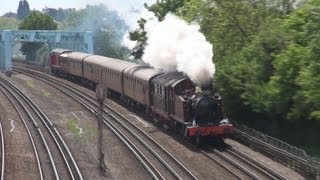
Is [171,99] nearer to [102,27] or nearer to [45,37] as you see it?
[45,37]

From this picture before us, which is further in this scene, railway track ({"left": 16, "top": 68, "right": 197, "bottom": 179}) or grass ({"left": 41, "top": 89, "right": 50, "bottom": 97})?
grass ({"left": 41, "top": 89, "right": 50, "bottom": 97})

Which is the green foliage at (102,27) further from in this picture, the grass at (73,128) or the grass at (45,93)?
the grass at (73,128)

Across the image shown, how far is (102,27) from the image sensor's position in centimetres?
12488

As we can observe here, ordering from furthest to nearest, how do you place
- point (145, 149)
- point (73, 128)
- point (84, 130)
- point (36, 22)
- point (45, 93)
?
point (36, 22)
point (45, 93)
point (73, 128)
point (84, 130)
point (145, 149)

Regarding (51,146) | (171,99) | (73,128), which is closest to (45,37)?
(73,128)

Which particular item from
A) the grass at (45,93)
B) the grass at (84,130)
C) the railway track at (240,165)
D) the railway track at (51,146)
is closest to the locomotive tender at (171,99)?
the railway track at (240,165)

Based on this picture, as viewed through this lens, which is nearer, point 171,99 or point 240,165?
point 240,165

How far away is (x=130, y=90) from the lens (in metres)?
36.9

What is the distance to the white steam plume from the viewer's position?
2498 centimetres

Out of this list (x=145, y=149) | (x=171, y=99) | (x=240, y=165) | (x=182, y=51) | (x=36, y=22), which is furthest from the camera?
(x=36, y=22)

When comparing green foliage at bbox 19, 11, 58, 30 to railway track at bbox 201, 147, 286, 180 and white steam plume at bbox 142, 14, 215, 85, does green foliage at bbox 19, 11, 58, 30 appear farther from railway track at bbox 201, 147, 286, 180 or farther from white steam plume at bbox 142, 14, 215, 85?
railway track at bbox 201, 147, 286, 180

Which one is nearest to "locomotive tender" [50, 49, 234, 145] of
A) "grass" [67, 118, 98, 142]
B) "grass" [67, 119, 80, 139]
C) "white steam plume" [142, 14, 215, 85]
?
"white steam plume" [142, 14, 215, 85]

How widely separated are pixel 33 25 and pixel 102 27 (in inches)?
710

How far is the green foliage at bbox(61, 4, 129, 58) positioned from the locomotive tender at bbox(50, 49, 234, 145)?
7177 cm
